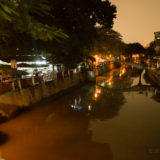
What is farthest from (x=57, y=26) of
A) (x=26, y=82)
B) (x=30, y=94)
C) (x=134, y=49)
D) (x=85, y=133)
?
(x=134, y=49)

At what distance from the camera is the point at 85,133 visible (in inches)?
275

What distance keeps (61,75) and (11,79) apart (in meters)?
6.60

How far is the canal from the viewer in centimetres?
545

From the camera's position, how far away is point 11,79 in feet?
30.7

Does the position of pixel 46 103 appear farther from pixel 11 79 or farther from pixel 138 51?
pixel 138 51

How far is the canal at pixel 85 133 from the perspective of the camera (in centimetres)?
545

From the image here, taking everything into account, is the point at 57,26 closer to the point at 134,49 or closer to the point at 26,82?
the point at 26,82

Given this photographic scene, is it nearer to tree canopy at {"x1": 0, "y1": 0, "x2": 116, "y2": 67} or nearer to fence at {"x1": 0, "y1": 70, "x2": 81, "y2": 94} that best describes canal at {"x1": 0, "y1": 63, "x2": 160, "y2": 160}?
fence at {"x1": 0, "y1": 70, "x2": 81, "y2": 94}

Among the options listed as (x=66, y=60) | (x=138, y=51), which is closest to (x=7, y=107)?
(x=66, y=60)

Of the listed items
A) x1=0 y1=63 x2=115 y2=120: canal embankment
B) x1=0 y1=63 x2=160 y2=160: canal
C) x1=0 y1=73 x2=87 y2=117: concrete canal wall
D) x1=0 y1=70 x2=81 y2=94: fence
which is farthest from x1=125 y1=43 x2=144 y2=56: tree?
x1=0 y1=63 x2=160 y2=160: canal

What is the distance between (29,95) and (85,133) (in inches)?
214

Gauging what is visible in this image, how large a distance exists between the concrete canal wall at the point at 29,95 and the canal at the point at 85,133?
65cm

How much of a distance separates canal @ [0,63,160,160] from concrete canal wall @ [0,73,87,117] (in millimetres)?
652

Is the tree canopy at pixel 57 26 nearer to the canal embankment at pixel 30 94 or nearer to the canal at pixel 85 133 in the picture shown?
the canal embankment at pixel 30 94
